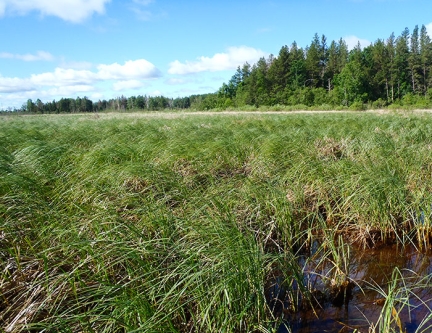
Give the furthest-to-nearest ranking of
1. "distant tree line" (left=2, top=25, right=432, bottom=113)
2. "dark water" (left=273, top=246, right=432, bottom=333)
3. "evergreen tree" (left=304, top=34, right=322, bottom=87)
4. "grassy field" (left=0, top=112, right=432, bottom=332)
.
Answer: "evergreen tree" (left=304, top=34, right=322, bottom=87) < "distant tree line" (left=2, top=25, right=432, bottom=113) < "dark water" (left=273, top=246, right=432, bottom=333) < "grassy field" (left=0, top=112, right=432, bottom=332)

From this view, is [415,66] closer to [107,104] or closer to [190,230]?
[190,230]

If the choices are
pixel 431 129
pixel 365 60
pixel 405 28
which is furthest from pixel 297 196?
pixel 405 28

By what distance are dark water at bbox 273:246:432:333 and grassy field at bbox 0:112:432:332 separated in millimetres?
63

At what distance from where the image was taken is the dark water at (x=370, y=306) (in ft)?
6.77

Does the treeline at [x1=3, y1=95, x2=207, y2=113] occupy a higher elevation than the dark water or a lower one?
higher

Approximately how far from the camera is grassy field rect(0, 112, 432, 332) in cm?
176

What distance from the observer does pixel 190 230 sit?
2430 mm

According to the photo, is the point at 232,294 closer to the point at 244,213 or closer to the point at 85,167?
the point at 244,213

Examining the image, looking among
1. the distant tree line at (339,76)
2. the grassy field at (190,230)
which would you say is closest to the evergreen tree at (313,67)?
the distant tree line at (339,76)

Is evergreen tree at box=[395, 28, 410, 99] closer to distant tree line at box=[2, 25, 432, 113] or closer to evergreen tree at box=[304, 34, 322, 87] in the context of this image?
distant tree line at box=[2, 25, 432, 113]

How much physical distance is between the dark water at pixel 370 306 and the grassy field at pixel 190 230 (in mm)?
63

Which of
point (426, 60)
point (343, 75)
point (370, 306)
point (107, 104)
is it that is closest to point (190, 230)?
point (370, 306)

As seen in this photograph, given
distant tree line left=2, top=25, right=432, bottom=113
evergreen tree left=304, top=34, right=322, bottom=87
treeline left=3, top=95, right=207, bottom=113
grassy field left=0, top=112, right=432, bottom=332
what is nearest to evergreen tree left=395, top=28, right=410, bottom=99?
distant tree line left=2, top=25, right=432, bottom=113

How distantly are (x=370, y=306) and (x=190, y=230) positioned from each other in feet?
4.42
